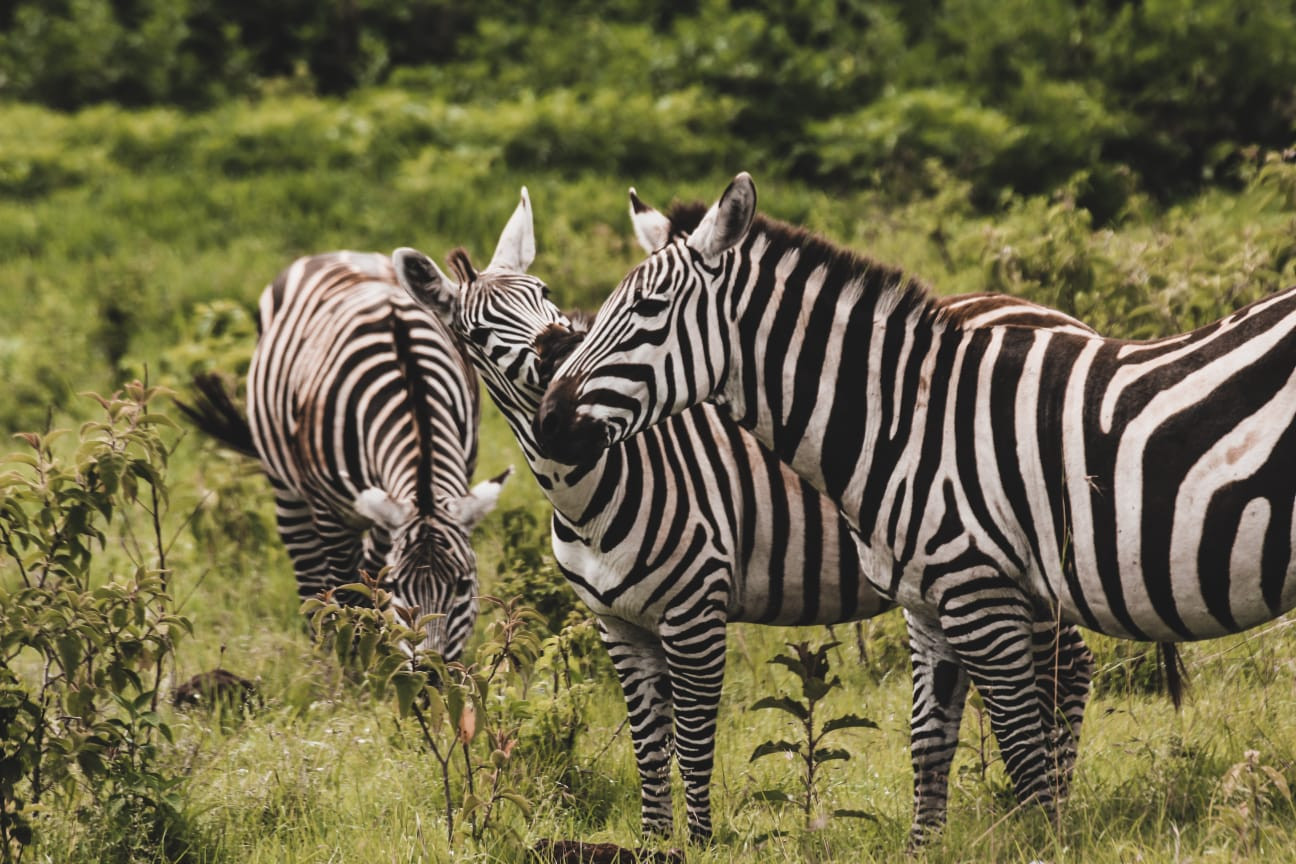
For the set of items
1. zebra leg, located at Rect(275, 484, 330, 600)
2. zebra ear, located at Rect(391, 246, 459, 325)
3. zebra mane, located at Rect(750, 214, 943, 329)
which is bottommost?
zebra leg, located at Rect(275, 484, 330, 600)

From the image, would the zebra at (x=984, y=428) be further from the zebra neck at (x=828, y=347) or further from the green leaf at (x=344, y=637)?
the green leaf at (x=344, y=637)

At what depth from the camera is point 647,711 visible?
4.79 metres

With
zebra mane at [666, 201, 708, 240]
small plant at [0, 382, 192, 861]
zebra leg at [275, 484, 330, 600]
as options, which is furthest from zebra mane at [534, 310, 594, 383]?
zebra leg at [275, 484, 330, 600]

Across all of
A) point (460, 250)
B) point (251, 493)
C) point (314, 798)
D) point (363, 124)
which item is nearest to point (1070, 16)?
point (363, 124)

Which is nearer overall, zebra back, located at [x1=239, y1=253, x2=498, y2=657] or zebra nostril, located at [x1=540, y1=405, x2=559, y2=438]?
zebra nostril, located at [x1=540, y1=405, x2=559, y2=438]

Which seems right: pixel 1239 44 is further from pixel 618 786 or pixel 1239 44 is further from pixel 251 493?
pixel 618 786

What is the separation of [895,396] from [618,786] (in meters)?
1.93

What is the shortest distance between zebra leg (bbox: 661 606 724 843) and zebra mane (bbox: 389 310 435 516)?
171cm

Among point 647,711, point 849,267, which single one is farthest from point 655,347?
point 647,711

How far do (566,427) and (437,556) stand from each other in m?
2.04

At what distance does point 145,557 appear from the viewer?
8438mm

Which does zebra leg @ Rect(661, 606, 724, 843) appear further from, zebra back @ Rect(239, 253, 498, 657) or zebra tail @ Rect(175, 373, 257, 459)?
zebra tail @ Rect(175, 373, 257, 459)

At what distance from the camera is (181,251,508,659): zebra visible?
19.5 feet

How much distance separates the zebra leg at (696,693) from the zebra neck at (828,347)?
0.67 meters
